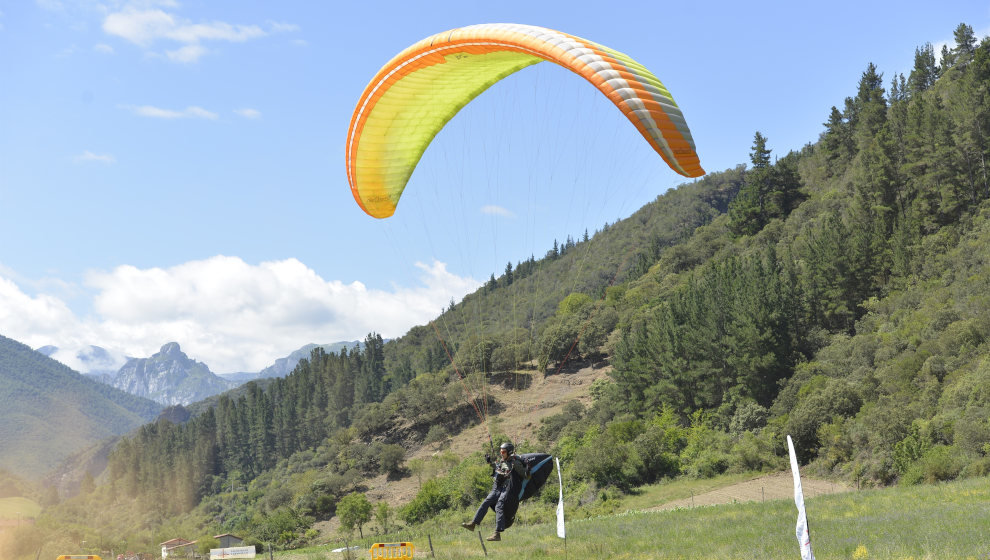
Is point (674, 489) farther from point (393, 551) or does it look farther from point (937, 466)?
point (393, 551)

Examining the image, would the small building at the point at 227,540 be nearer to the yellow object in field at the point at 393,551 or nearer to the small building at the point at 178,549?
the small building at the point at 178,549

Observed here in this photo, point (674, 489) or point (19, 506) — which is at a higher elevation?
point (19, 506)

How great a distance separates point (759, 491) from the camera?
117 feet

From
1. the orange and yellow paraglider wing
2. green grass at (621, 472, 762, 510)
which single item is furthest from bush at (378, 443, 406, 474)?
the orange and yellow paraglider wing

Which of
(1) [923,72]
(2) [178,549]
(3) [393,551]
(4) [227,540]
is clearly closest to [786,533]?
(3) [393,551]

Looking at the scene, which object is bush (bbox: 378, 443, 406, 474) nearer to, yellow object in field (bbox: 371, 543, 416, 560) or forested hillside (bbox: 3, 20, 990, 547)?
forested hillside (bbox: 3, 20, 990, 547)

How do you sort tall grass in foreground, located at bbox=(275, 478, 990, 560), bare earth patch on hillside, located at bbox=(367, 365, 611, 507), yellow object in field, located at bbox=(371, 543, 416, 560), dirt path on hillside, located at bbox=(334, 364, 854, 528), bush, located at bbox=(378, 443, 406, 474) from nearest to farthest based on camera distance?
tall grass in foreground, located at bbox=(275, 478, 990, 560), yellow object in field, located at bbox=(371, 543, 416, 560), dirt path on hillside, located at bbox=(334, 364, 854, 528), bare earth patch on hillside, located at bbox=(367, 365, 611, 507), bush, located at bbox=(378, 443, 406, 474)

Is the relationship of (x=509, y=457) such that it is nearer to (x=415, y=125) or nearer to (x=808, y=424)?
(x=415, y=125)

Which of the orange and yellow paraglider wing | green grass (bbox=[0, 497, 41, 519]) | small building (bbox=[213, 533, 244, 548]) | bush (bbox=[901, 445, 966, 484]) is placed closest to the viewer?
the orange and yellow paraglider wing

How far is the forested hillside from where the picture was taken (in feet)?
123

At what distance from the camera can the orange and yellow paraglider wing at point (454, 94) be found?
1226 centimetres

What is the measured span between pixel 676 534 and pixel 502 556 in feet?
17.0

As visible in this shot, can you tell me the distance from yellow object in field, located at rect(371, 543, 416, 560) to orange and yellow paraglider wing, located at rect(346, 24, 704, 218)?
24.9ft

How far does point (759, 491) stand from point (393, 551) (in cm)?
2267
